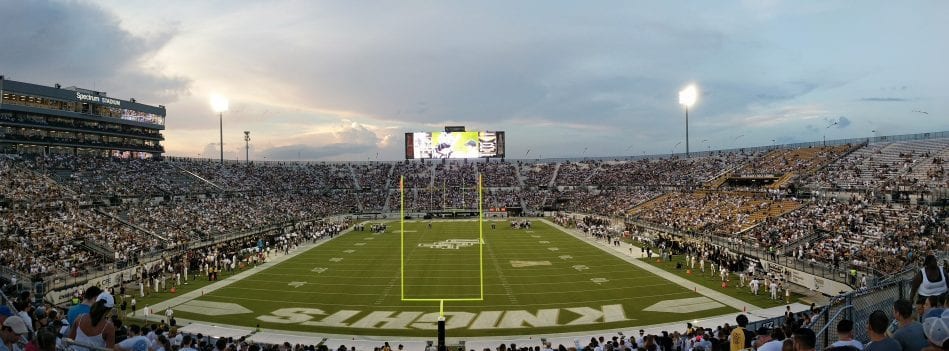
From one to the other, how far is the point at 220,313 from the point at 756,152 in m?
53.7

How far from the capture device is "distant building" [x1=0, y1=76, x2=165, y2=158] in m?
46.7

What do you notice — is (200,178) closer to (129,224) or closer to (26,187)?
(26,187)

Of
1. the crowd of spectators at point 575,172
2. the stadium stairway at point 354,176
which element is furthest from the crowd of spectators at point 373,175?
the crowd of spectators at point 575,172

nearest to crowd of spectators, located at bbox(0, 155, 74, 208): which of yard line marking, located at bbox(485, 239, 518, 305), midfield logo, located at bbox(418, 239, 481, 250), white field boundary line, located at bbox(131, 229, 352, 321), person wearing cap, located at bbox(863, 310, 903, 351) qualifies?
white field boundary line, located at bbox(131, 229, 352, 321)

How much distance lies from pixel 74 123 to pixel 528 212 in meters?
49.2

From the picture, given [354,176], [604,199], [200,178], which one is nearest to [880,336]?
[604,199]

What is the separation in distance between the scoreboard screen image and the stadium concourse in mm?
5742

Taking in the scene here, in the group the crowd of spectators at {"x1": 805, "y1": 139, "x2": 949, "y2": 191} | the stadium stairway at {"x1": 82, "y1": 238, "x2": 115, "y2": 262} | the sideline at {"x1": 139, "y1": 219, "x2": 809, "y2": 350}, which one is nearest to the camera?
the sideline at {"x1": 139, "y1": 219, "x2": 809, "y2": 350}

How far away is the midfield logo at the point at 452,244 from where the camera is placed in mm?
36375

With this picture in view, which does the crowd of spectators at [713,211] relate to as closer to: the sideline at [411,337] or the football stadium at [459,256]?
the football stadium at [459,256]

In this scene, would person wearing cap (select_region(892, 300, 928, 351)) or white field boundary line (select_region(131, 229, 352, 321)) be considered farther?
white field boundary line (select_region(131, 229, 352, 321))

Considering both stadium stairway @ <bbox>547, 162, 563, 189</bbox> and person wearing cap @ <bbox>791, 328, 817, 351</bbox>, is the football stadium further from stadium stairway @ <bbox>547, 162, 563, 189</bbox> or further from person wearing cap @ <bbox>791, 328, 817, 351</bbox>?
stadium stairway @ <bbox>547, 162, 563, 189</bbox>

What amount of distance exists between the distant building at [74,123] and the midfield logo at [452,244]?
1469 inches

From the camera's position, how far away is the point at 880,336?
158 inches
